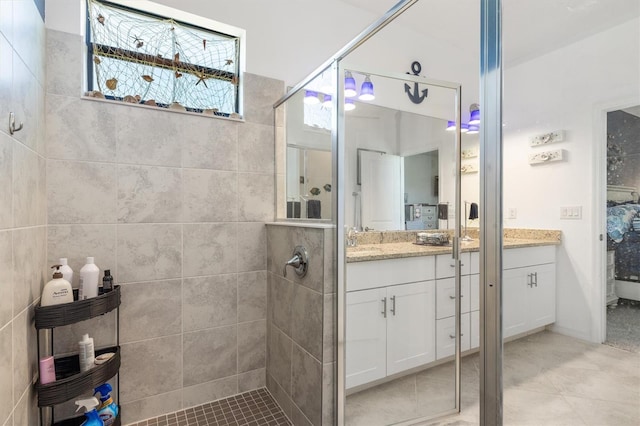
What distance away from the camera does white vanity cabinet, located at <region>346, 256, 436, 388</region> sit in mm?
1773

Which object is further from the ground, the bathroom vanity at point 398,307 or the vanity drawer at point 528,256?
the vanity drawer at point 528,256

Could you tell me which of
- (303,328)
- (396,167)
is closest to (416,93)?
(396,167)

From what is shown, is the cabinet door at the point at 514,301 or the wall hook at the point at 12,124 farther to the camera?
the wall hook at the point at 12,124

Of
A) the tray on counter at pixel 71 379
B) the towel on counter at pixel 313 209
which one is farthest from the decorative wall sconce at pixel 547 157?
the tray on counter at pixel 71 379

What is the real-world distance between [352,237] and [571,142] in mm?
1068

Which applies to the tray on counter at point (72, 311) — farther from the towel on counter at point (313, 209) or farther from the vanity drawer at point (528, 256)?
the vanity drawer at point (528, 256)

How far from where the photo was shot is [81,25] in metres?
1.65

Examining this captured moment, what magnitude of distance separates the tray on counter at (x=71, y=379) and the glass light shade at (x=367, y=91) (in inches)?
78.8

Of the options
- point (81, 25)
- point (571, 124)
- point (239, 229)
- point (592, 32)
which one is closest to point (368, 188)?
point (239, 229)

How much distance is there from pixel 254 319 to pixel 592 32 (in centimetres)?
215

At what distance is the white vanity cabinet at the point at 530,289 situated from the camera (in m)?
1.04

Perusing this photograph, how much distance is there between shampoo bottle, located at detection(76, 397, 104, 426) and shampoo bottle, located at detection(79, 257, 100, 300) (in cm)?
48

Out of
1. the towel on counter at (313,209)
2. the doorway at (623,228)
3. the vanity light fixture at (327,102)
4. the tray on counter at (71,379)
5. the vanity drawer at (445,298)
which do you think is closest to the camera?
the doorway at (623,228)

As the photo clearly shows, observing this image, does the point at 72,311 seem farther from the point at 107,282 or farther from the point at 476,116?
the point at 476,116
